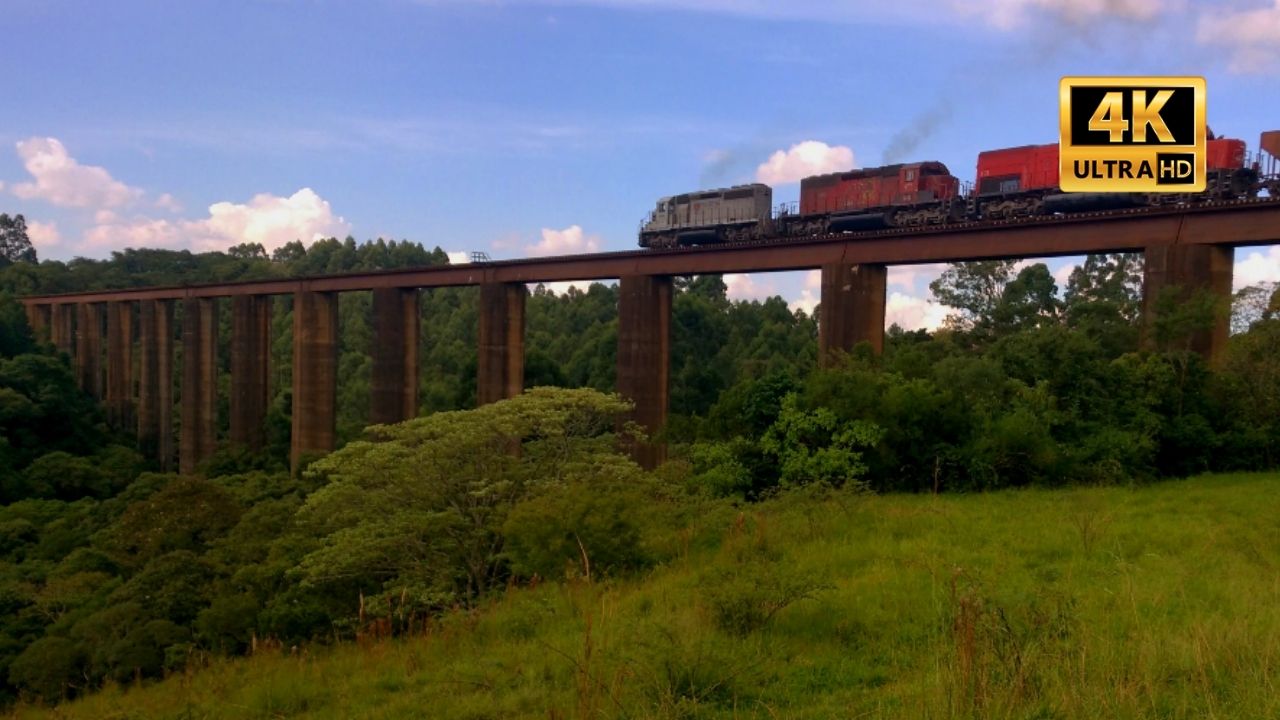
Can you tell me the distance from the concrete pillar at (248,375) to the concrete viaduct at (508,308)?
76 millimetres

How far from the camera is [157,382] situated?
195 feet

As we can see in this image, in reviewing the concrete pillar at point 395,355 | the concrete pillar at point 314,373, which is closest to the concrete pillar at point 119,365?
the concrete pillar at point 314,373

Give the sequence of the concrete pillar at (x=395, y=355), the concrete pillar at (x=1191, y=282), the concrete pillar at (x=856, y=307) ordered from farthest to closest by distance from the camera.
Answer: the concrete pillar at (x=395, y=355)
the concrete pillar at (x=856, y=307)
the concrete pillar at (x=1191, y=282)

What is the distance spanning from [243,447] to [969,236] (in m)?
39.9

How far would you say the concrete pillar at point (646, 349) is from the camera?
96.0ft

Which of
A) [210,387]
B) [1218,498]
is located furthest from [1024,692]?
[210,387]

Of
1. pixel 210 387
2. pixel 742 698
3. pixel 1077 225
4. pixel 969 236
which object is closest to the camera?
pixel 742 698

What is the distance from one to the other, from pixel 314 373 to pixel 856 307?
2875cm

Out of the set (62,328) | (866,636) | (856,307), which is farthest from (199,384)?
(866,636)

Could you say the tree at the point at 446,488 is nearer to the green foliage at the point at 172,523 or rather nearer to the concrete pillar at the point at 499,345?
the green foliage at the point at 172,523

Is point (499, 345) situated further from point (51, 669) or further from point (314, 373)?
point (51, 669)

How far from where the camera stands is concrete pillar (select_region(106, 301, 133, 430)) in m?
61.2

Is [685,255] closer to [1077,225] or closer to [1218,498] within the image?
[1077,225]

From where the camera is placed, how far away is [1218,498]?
12.5 m
